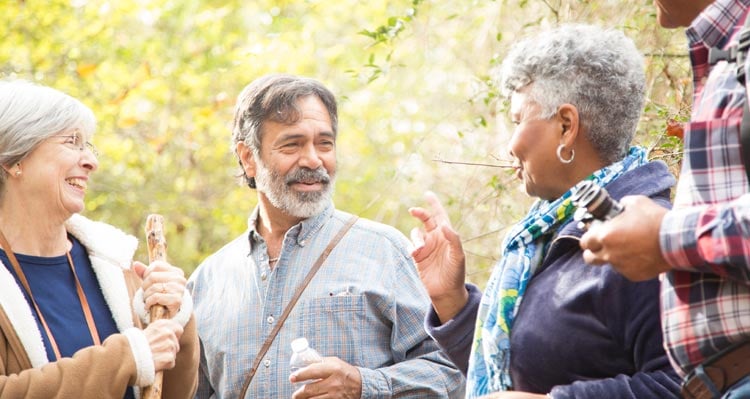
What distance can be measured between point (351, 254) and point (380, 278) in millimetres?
175

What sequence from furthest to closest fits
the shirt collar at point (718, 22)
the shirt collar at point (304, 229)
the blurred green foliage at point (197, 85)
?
the blurred green foliage at point (197, 85) < the shirt collar at point (304, 229) < the shirt collar at point (718, 22)

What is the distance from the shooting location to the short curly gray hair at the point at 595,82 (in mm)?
2855

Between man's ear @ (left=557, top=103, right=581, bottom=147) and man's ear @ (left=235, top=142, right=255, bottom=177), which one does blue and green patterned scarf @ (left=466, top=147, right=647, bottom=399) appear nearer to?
man's ear @ (left=557, top=103, right=581, bottom=147)

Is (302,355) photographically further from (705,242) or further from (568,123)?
(705,242)

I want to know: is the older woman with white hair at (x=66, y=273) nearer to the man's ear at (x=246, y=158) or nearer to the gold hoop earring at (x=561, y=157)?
the man's ear at (x=246, y=158)

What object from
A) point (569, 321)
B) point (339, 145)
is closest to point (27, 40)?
point (339, 145)

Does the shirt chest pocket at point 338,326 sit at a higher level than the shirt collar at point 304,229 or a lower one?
lower

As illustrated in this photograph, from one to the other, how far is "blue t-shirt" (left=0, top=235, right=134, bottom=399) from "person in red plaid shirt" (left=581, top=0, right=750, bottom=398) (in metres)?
1.88

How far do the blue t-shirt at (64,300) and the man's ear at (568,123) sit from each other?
1685 mm

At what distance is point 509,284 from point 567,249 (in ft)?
0.63

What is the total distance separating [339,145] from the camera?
12906 mm

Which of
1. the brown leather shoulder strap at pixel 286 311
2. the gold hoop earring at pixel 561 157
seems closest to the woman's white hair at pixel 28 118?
the brown leather shoulder strap at pixel 286 311

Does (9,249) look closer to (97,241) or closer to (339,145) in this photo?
(97,241)

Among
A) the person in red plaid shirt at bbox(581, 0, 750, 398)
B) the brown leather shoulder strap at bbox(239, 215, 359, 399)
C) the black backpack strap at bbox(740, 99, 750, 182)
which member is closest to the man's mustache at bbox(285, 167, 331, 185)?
the brown leather shoulder strap at bbox(239, 215, 359, 399)
